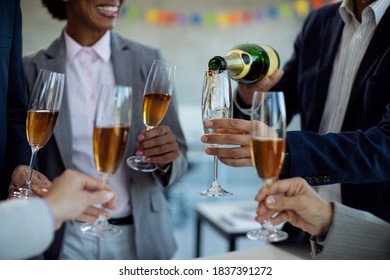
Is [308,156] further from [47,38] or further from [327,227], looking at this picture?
[47,38]

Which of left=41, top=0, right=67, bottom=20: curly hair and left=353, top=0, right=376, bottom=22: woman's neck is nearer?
left=353, top=0, right=376, bottom=22: woman's neck

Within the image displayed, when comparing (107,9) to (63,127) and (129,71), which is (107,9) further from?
(63,127)

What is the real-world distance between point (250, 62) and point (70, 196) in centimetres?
73

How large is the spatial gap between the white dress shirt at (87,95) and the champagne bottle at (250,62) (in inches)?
23.7

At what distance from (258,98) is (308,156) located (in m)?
0.27

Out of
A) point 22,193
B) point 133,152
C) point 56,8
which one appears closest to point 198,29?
point 56,8

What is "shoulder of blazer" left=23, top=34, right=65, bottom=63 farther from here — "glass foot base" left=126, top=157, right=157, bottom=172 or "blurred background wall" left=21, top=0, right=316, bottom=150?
"blurred background wall" left=21, top=0, right=316, bottom=150

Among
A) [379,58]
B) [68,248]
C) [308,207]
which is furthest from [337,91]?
[68,248]

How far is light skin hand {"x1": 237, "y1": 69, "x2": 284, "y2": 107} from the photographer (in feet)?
4.52

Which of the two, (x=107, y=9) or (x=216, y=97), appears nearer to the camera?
(x=216, y=97)

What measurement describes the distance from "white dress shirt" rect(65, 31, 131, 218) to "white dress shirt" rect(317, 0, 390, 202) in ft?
2.28

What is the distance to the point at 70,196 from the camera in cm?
81

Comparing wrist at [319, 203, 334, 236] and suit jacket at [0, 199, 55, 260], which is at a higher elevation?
suit jacket at [0, 199, 55, 260]

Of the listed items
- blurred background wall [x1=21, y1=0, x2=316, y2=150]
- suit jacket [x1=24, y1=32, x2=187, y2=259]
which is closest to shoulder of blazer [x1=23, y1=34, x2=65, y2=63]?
suit jacket [x1=24, y1=32, x2=187, y2=259]
